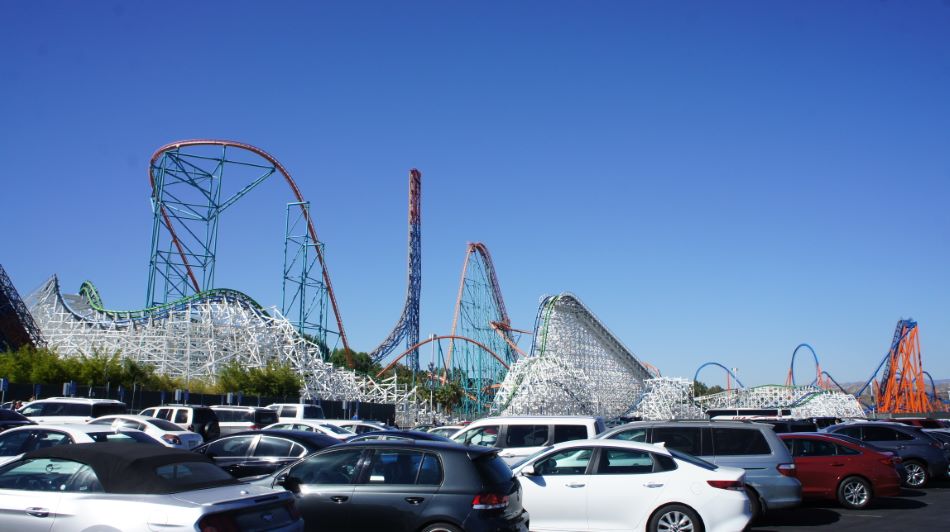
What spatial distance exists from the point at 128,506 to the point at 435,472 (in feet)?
9.52

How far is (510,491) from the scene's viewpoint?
747cm

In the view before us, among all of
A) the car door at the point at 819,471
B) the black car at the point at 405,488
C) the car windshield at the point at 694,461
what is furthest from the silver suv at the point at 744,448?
the black car at the point at 405,488

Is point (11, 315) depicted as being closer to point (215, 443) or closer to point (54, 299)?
point (54, 299)

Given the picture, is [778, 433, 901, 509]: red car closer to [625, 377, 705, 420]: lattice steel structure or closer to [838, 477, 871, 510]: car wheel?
[838, 477, 871, 510]: car wheel

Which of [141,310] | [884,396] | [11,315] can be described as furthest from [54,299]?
[884,396]

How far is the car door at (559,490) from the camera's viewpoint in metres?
9.22

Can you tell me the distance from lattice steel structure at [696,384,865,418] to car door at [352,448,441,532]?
69.1 metres

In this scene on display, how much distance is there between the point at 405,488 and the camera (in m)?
7.43

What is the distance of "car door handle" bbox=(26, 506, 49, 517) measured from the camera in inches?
228

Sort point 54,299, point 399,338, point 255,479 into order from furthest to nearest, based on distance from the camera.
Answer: point 399,338
point 54,299
point 255,479

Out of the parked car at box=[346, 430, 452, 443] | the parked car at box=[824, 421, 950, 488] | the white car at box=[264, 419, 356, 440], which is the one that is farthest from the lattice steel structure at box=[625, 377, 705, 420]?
the parked car at box=[346, 430, 452, 443]

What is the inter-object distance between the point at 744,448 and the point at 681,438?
94cm

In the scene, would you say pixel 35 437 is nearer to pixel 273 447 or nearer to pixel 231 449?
pixel 231 449

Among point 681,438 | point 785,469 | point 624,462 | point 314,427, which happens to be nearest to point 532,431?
point 681,438
